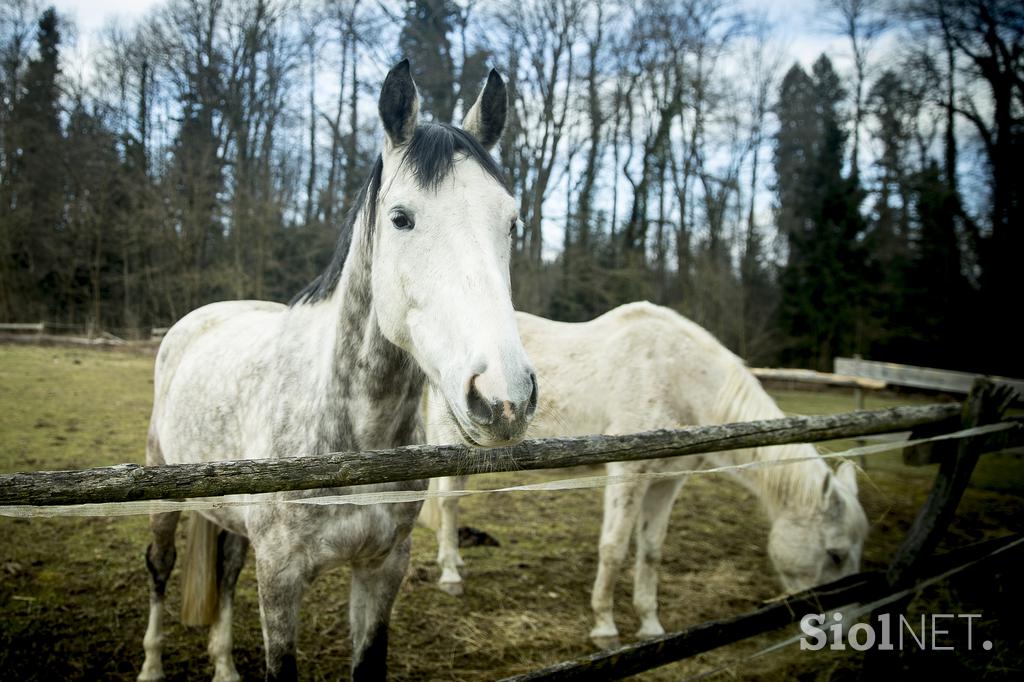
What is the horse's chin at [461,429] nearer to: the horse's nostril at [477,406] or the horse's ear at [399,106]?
the horse's nostril at [477,406]

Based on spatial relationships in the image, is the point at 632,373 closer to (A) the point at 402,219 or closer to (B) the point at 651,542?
(B) the point at 651,542

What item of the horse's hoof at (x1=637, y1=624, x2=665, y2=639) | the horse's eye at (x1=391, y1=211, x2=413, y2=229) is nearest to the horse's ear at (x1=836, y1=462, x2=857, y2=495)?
the horse's hoof at (x1=637, y1=624, x2=665, y2=639)

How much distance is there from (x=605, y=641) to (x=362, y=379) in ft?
8.84

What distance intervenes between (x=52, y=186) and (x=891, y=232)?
2992 cm

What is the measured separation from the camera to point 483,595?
417 cm

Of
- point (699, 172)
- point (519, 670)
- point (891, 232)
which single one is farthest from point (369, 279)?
point (891, 232)

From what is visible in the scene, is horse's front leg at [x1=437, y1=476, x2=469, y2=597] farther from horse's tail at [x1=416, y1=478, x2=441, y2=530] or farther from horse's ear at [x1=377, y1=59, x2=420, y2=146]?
horse's ear at [x1=377, y1=59, x2=420, y2=146]

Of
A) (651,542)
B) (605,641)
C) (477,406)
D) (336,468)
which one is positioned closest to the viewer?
(477,406)

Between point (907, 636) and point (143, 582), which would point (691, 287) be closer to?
point (907, 636)

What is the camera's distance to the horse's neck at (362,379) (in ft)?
6.32

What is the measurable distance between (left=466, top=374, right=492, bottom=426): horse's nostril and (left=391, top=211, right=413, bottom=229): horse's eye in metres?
0.61

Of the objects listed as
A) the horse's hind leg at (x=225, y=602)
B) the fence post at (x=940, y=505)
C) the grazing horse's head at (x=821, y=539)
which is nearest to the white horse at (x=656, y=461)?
the grazing horse's head at (x=821, y=539)

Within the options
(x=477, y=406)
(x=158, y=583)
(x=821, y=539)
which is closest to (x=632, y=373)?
(x=821, y=539)

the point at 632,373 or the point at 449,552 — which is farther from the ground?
the point at 632,373
